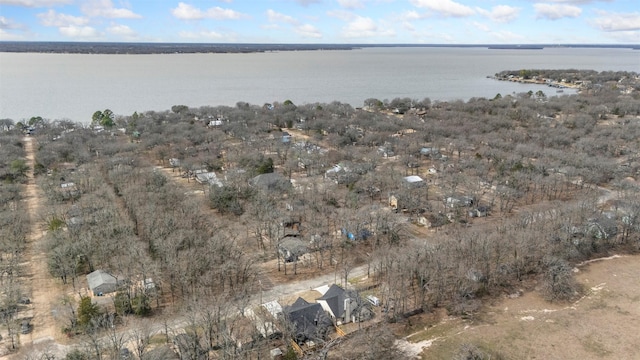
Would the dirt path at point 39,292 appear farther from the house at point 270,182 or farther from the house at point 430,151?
the house at point 430,151

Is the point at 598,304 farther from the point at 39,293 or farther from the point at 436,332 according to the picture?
the point at 39,293


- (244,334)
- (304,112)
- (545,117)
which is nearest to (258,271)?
(244,334)

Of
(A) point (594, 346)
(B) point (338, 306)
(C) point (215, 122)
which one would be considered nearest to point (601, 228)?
(A) point (594, 346)

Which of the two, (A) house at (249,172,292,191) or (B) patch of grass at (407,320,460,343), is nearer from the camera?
(B) patch of grass at (407,320,460,343)

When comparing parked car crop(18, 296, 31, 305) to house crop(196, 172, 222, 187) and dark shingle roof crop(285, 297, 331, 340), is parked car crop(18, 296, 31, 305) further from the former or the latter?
house crop(196, 172, 222, 187)

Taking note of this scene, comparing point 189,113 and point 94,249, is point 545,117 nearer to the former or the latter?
point 189,113

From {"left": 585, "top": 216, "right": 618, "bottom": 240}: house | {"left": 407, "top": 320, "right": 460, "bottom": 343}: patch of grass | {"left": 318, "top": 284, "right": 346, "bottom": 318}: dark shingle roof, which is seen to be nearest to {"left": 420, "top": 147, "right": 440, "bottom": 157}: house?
{"left": 585, "top": 216, "right": 618, "bottom": 240}: house
